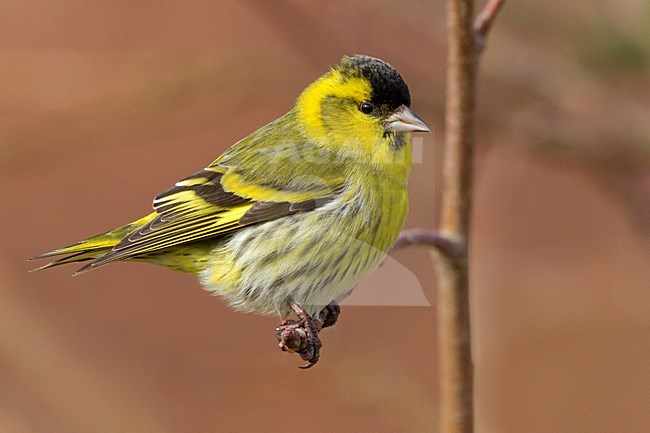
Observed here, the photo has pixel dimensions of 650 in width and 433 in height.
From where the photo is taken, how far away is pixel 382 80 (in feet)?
6.96

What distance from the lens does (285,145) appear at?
7.95 feet

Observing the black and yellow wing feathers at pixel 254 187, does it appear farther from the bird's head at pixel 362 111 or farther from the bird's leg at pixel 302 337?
the bird's leg at pixel 302 337

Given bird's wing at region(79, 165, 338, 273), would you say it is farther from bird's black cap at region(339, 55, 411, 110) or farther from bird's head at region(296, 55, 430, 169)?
bird's black cap at region(339, 55, 411, 110)

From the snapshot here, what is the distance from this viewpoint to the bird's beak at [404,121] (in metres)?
2.05

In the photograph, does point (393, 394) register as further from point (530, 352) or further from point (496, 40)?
point (496, 40)

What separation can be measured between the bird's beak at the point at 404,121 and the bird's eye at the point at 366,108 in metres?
0.06

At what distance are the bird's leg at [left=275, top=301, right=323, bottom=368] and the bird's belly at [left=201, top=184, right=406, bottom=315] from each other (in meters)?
0.12

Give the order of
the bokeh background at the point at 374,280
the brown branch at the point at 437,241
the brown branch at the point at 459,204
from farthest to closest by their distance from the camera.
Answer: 1. the bokeh background at the point at 374,280
2. the brown branch at the point at 437,241
3. the brown branch at the point at 459,204

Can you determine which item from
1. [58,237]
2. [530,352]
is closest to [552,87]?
[530,352]

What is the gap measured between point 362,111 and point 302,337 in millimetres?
612

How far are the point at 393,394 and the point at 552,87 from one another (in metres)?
1.41

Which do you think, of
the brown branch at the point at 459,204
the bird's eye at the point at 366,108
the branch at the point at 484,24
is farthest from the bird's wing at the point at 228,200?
the branch at the point at 484,24

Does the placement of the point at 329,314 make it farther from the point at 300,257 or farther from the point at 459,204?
the point at 459,204

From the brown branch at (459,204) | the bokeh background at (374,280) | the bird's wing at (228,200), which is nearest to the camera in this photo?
the brown branch at (459,204)
